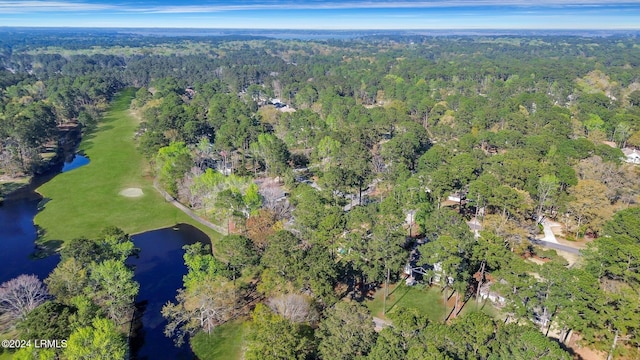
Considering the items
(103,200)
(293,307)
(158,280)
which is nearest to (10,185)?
(103,200)

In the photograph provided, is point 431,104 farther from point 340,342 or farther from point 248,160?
point 340,342

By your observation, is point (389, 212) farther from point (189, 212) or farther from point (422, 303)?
point (189, 212)

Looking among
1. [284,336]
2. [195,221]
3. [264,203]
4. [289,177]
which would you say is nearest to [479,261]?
[284,336]

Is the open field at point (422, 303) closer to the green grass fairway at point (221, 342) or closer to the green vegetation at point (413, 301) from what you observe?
the green vegetation at point (413, 301)

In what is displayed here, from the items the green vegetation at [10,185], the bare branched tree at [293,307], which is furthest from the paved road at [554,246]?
the green vegetation at [10,185]

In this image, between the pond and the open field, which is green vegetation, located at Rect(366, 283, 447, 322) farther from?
the pond

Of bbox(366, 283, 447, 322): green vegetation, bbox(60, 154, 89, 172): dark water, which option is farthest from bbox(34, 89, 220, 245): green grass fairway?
bbox(366, 283, 447, 322): green vegetation
